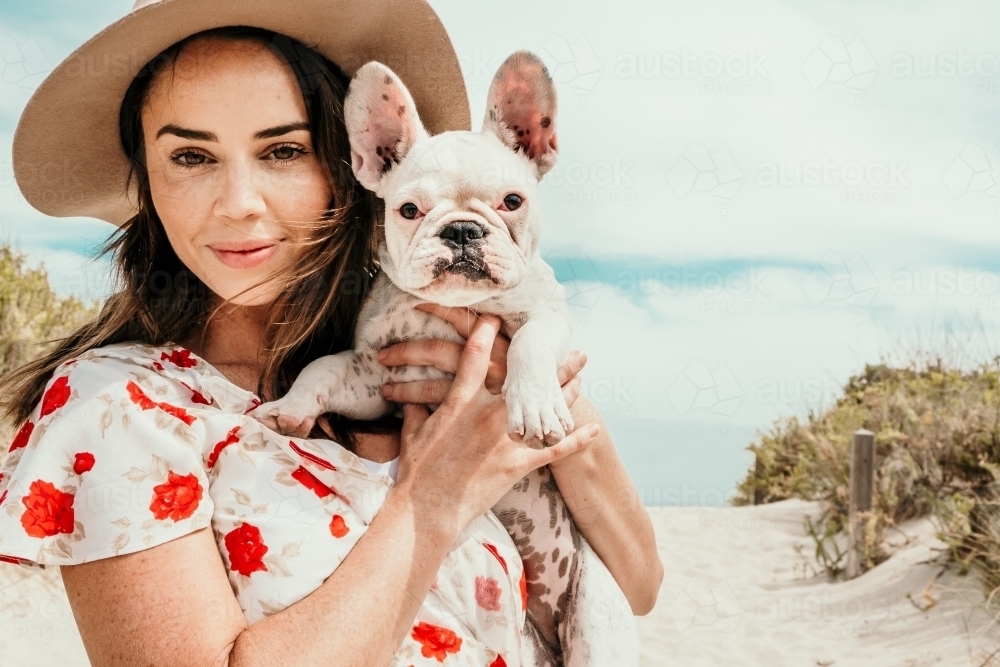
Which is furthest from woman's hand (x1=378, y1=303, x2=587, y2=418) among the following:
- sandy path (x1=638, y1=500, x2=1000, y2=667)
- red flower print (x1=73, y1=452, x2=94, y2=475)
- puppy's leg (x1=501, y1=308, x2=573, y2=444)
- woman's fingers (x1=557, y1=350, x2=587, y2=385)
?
sandy path (x1=638, y1=500, x2=1000, y2=667)

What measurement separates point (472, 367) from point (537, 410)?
254 millimetres

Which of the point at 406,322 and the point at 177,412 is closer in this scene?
the point at 177,412

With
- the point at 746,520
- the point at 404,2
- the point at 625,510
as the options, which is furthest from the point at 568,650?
the point at 746,520

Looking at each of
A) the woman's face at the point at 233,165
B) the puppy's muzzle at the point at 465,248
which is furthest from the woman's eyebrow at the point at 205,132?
the puppy's muzzle at the point at 465,248

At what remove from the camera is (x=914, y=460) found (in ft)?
29.5

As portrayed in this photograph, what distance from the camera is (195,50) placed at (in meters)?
2.47

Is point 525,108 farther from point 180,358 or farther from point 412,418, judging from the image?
point 180,358

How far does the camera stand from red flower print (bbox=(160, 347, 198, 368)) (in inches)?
97.9

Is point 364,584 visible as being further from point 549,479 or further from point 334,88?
point 334,88

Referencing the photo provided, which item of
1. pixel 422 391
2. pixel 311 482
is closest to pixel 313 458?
pixel 311 482

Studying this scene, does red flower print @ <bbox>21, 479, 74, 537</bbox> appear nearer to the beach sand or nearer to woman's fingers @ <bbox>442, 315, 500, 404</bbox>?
woman's fingers @ <bbox>442, 315, 500, 404</bbox>

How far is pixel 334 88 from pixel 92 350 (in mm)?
993

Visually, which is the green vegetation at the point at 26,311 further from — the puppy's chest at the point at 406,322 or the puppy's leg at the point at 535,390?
the puppy's leg at the point at 535,390

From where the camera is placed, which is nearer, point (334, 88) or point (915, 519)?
point (334, 88)
